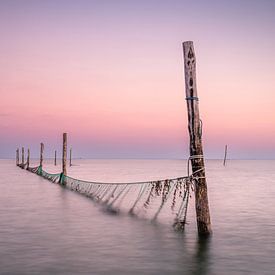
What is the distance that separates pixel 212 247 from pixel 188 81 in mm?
5207

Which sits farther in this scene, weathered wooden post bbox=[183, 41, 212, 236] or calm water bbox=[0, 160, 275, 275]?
weathered wooden post bbox=[183, 41, 212, 236]

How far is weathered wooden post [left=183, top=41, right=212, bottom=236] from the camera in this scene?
41.7 ft

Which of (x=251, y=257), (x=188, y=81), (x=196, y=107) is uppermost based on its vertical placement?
(x=188, y=81)

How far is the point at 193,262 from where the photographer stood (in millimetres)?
11727

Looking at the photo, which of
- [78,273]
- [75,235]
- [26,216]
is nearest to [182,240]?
[75,235]

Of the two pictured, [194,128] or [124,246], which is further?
[124,246]

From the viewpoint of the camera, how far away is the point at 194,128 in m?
12.8

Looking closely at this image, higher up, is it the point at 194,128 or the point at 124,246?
the point at 194,128

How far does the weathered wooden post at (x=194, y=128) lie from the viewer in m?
12.7

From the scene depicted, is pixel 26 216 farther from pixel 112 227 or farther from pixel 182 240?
pixel 182 240

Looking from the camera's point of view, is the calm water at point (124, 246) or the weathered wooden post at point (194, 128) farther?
the weathered wooden post at point (194, 128)

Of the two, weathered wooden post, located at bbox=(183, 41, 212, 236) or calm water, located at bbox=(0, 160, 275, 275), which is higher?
weathered wooden post, located at bbox=(183, 41, 212, 236)

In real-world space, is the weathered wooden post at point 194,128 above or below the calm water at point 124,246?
above

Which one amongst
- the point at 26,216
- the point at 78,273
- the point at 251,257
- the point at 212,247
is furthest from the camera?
the point at 26,216
